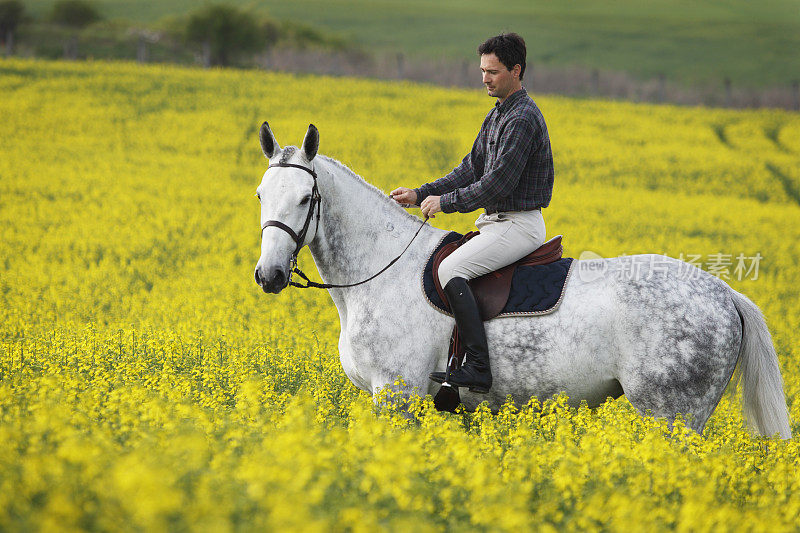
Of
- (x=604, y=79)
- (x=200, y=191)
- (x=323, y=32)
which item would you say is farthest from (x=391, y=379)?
(x=323, y=32)

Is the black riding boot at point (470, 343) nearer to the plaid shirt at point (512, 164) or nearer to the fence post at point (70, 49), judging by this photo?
the plaid shirt at point (512, 164)

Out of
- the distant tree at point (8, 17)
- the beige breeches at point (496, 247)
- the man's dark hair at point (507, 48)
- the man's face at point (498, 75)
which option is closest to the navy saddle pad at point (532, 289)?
the beige breeches at point (496, 247)

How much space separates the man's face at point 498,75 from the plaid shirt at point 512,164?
0.09m

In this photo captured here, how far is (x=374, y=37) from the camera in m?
77.2

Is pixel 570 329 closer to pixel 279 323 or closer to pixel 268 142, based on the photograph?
pixel 268 142

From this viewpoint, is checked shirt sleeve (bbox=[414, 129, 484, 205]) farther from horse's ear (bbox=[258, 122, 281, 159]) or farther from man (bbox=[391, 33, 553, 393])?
horse's ear (bbox=[258, 122, 281, 159])

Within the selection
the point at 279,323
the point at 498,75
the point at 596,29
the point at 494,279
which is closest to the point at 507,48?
the point at 498,75

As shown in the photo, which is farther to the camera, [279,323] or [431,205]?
[279,323]

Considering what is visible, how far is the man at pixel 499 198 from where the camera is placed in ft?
16.6

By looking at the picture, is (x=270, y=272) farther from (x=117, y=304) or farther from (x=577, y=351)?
(x=117, y=304)

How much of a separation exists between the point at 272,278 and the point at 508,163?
1.84m

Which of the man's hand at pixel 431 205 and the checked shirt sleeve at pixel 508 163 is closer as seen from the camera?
the checked shirt sleeve at pixel 508 163

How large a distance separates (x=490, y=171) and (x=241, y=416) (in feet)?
8.09

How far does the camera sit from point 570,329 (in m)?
5.14
